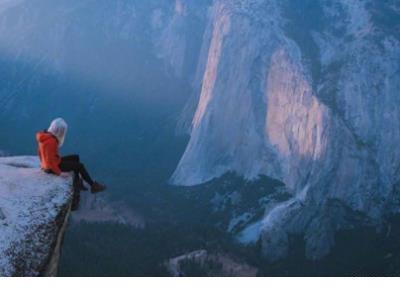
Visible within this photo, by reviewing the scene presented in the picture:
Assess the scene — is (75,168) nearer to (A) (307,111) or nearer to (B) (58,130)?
(B) (58,130)

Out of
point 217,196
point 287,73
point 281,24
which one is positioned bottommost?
point 217,196

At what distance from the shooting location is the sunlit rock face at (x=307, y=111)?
9304 centimetres

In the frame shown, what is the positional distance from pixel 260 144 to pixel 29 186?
98873 mm

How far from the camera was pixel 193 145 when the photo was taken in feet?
419

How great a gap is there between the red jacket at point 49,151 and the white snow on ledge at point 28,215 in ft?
1.22

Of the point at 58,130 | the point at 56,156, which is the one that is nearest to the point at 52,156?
Answer: the point at 56,156

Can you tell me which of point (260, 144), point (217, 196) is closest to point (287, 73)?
point (260, 144)

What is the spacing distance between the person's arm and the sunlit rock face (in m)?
70.5

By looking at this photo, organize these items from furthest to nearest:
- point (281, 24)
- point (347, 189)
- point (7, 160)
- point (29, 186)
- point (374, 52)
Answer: point (281, 24)
point (374, 52)
point (347, 189)
point (7, 160)
point (29, 186)

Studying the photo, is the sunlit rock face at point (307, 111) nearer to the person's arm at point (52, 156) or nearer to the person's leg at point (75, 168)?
the person's leg at point (75, 168)

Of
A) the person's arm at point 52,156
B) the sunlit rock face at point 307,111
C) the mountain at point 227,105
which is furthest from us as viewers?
the mountain at point 227,105

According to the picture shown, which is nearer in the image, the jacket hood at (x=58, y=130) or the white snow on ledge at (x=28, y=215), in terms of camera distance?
the white snow on ledge at (x=28, y=215)

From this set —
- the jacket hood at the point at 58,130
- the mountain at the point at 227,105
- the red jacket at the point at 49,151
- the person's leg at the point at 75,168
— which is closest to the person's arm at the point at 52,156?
the red jacket at the point at 49,151

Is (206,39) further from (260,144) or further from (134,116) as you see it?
(260,144)
